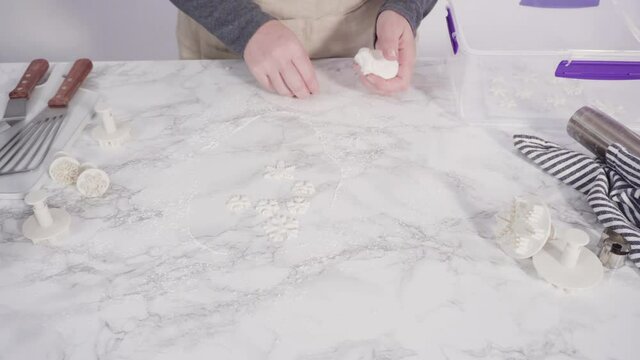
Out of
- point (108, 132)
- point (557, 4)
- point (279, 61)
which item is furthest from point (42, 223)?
point (557, 4)

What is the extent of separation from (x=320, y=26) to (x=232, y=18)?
17 cm

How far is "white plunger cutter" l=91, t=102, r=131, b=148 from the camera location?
853 millimetres

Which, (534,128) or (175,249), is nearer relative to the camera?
(175,249)

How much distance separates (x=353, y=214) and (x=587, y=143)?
34 cm

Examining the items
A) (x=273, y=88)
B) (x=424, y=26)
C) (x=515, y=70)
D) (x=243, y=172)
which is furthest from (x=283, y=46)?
(x=424, y=26)

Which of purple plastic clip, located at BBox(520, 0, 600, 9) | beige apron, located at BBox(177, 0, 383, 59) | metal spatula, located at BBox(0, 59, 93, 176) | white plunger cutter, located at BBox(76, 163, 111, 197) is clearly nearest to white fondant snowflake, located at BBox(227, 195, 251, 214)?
white plunger cutter, located at BBox(76, 163, 111, 197)

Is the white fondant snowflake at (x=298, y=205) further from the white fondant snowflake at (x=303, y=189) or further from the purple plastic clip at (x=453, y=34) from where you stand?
the purple plastic clip at (x=453, y=34)

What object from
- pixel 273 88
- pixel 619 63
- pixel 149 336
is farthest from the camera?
pixel 273 88

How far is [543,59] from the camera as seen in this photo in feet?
2.92

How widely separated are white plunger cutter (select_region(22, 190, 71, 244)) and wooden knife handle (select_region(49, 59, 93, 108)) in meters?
0.24

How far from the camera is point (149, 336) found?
62cm

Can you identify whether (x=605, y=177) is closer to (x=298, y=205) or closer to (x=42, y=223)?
(x=298, y=205)

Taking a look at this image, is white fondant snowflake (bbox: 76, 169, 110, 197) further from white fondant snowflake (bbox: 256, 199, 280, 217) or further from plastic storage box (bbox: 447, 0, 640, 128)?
plastic storage box (bbox: 447, 0, 640, 128)

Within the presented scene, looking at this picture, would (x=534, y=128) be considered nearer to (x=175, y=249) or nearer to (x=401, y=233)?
(x=401, y=233)
